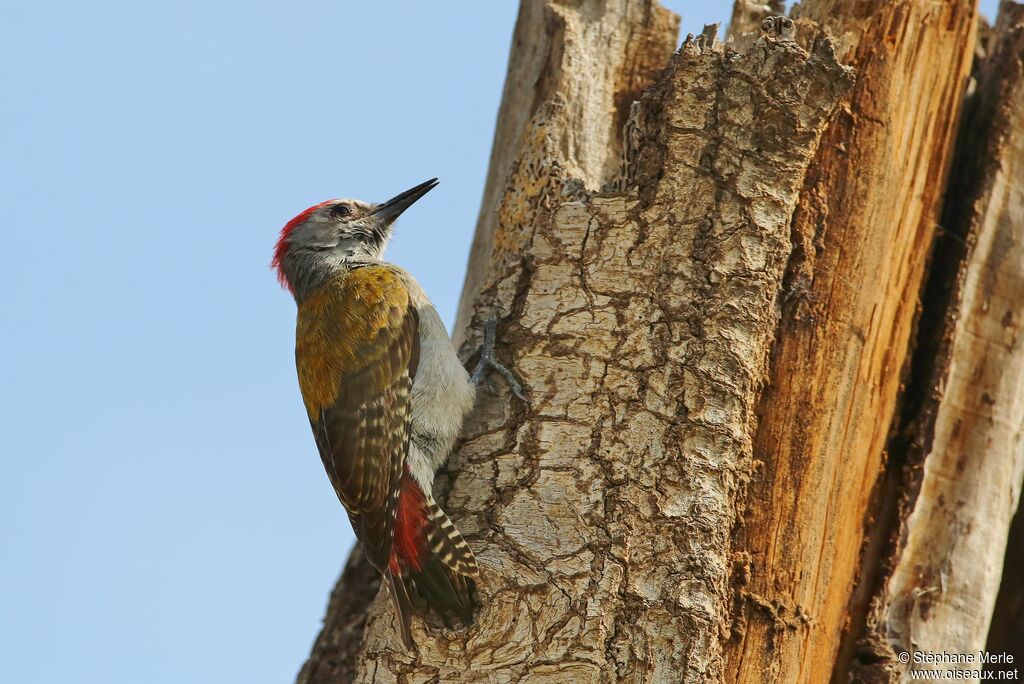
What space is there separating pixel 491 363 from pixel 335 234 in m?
2.09

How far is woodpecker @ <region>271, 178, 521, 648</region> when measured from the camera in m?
4.25

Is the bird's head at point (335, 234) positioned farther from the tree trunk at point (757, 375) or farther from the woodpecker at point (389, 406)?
the tree trunk at point (757, 375)

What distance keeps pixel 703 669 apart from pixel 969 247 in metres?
2.35

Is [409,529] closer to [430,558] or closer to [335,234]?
[430,558]

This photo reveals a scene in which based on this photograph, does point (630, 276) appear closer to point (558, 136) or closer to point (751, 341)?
point (751, 341)

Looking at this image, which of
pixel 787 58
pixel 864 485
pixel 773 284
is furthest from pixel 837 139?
pixel 864 485

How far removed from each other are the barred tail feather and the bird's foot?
0.53 m

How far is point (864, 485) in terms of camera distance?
4.48 m

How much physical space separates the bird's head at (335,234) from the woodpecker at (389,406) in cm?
3

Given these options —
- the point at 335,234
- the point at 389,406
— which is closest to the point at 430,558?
the point at 389,406

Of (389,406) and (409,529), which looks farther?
(389,406)

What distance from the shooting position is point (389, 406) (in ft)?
16.5

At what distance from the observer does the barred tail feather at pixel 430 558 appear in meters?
4.05

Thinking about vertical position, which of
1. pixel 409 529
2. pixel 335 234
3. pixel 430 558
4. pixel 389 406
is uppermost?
pixel 335 234
